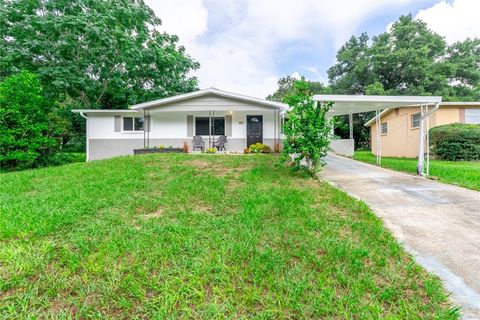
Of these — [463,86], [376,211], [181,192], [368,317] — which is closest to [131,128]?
[181,192]

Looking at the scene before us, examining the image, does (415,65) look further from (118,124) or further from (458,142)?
(118,124)

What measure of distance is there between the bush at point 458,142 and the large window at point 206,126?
1073 cm

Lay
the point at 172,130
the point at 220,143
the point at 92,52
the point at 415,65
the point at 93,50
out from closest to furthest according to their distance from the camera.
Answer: the point at 220,143 < the point at 172,130 < the point at 93,50 < the point at 92,52 < the point at 415,65

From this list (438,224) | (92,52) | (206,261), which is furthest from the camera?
(92,52)

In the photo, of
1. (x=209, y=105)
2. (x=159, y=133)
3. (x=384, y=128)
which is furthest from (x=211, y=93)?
(x=384, y=128)

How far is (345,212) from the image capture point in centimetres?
365

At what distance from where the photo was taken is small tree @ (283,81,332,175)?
5820 mm

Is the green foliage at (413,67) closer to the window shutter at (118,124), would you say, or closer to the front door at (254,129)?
the front door at (254,129)

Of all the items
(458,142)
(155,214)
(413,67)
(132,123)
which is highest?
(413,67)

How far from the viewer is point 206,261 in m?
2.29

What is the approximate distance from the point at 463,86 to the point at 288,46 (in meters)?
17.8

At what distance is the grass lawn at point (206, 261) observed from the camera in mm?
1777

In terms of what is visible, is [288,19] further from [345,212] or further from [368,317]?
[368,317]

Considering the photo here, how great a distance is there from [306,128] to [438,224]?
327 centimetres
